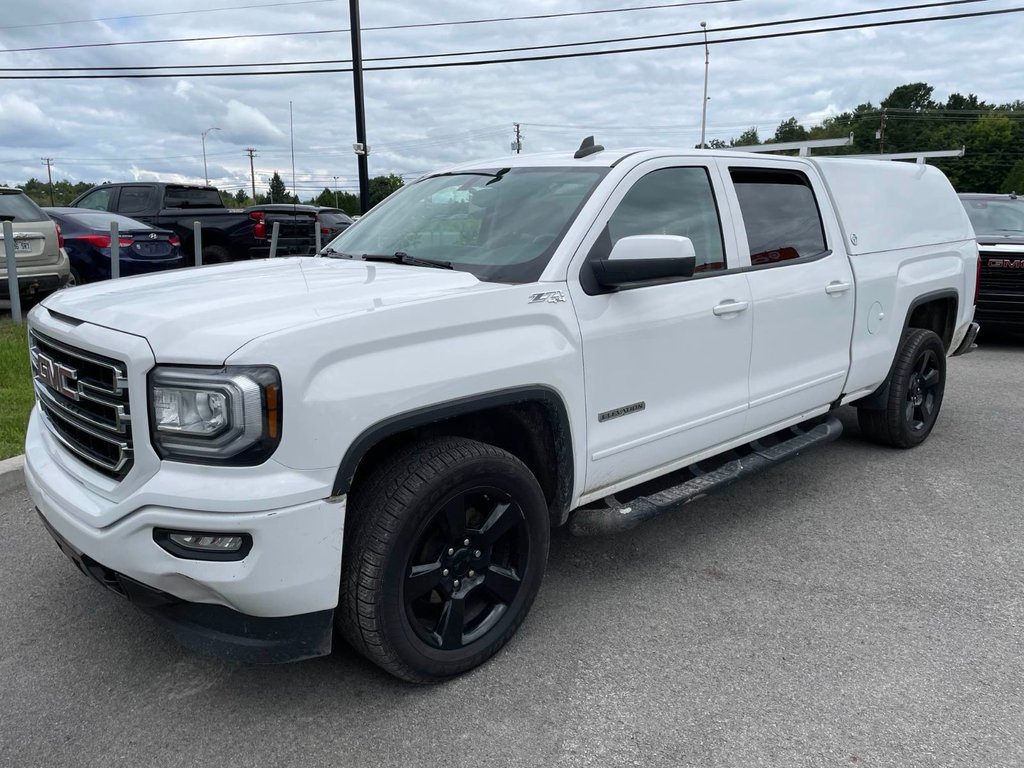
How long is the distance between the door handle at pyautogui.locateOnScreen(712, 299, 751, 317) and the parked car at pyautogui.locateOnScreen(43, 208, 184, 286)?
29.6 ft

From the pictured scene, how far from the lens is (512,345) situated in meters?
2.78

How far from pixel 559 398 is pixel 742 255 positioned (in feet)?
4.79

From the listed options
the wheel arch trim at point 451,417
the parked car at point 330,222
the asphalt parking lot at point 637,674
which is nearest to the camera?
the wheel arch trim at point 451,417

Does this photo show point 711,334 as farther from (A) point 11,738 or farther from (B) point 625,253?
(A) point 11,738

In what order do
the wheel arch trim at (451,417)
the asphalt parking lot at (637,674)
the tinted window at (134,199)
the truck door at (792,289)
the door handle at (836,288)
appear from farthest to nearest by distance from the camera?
the tinted window at (134,199)
the door handle at (836,288)
the truck door at (792,289)
the asphalt parking lot at (637,674)
the wheel arch trim at (451,417)

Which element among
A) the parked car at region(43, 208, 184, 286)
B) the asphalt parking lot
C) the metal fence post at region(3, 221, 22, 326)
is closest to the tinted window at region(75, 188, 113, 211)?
the parked car at region(43, 208, 184, 286)

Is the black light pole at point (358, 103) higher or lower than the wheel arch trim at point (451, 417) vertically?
higher

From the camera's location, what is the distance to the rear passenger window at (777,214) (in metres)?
3.97

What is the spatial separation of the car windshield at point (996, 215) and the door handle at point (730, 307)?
7.75 meters

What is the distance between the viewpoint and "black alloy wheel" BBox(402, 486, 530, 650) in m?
2.69

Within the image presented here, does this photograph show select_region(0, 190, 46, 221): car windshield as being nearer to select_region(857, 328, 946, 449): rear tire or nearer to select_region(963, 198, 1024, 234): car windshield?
select_region(857, 328, 946, 449): rear tire

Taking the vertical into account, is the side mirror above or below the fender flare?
above

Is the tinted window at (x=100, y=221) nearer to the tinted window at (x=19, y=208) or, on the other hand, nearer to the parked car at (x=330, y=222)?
the tinted window at (x=19, y=208)

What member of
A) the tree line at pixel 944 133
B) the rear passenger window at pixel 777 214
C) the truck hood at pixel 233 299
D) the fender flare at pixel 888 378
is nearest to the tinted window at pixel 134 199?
the truck hood at pixel 233 299
